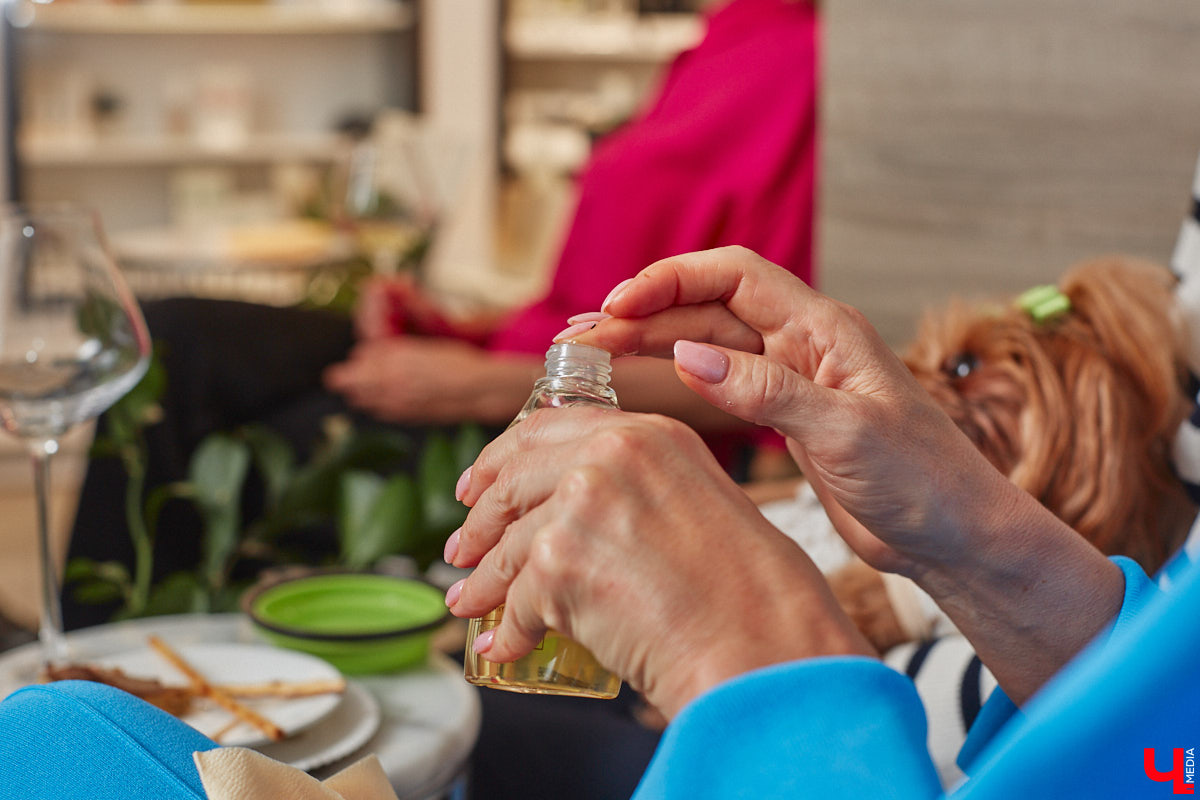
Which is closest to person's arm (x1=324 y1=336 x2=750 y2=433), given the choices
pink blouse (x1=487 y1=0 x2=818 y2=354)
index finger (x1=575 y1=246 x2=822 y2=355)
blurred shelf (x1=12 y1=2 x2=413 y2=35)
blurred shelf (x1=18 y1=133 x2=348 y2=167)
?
pink blouse (x1=487 y1=0 x2=818 y2=354)

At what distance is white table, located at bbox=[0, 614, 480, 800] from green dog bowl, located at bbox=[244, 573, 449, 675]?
0.02 metres

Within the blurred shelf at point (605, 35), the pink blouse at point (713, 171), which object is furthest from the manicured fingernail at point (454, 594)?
the blurred shelf at point (605, 35)

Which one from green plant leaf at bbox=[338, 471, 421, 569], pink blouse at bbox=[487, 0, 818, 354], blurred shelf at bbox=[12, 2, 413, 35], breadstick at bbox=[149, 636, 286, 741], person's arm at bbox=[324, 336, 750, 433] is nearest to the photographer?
breadstick at bbox=[149, 636, 286, 741]

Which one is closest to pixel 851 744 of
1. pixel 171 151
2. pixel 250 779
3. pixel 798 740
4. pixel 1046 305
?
pixel 798 740

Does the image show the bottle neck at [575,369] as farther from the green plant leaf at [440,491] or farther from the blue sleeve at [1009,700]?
the green plant leaf at [440,491]

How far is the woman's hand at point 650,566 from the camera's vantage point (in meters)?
0.37

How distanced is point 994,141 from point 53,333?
906 mm

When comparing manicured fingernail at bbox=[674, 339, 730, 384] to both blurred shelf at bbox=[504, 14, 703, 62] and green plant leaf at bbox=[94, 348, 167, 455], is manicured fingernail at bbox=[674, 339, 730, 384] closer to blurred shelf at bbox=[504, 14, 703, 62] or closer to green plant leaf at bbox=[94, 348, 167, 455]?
green plant leaf at bbox=[94, 348, 167, 455]

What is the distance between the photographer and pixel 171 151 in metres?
3.35

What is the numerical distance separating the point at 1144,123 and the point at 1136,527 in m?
0.50

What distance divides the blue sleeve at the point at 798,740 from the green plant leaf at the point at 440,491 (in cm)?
68

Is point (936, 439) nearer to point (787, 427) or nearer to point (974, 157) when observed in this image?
point (787, 427)

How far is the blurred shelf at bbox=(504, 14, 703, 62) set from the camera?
3291 mm
